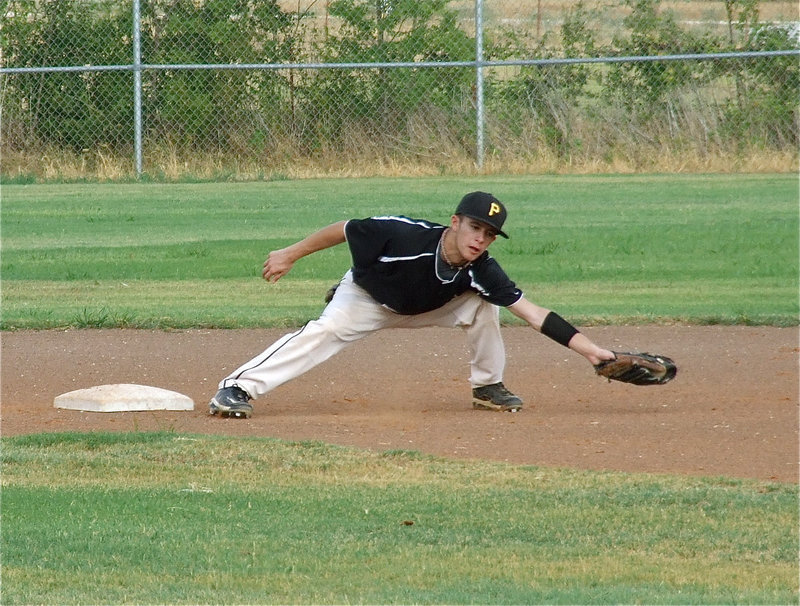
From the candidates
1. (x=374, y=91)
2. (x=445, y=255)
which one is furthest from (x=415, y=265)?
(x=374, y=91)

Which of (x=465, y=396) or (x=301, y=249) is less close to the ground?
(x=301, y=249)

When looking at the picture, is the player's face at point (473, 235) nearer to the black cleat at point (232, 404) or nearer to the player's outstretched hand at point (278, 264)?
the player's outstretched hand at point (278, 264)

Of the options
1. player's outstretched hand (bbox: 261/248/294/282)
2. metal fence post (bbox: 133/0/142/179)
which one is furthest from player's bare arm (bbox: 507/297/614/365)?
metal fence post (bbox: 133/0/142/179)

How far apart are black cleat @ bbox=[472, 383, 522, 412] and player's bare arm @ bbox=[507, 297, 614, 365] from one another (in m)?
0.59

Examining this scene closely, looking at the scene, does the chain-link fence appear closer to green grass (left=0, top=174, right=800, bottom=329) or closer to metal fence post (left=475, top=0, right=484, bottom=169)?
metal fence post (left=475, top=0, right=484, bottom=169)

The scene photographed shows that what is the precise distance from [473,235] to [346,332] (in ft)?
3.15

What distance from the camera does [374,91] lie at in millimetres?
21234

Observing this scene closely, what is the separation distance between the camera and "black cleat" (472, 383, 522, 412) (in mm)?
7371

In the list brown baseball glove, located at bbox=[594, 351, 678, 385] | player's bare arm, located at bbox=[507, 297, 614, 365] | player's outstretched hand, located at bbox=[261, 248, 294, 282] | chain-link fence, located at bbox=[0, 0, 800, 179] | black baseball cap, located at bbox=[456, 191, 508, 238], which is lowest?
brown baseball glove, located at bbox=[594, 351, 678, 385]

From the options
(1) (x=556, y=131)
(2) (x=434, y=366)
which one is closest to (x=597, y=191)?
(1) (x=556, y=131)

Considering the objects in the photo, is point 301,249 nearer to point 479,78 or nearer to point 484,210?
point 484,210

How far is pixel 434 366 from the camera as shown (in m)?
8.70

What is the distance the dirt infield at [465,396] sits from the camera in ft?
21.2

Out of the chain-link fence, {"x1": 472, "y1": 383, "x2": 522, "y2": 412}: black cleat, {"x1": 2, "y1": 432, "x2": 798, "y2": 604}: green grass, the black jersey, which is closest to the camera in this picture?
{"x1": 2, "y1": 432, "x2": 798, "y2": 604}: green grass
